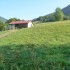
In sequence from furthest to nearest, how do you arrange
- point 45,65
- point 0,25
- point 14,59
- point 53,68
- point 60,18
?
point 60,18, point 0,25, point 14,59, point 45,65, point 53,68

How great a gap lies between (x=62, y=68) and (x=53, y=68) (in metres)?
0.34

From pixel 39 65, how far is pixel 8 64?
136 cm

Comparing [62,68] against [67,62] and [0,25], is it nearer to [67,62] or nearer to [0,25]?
[67,62]

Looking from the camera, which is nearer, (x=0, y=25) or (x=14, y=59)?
(x=14, y=59)

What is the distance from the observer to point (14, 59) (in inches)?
409

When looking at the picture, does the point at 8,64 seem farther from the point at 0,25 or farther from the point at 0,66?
the point at 0,25

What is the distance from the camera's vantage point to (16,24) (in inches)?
3452

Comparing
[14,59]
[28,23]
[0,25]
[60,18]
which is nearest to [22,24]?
[28,23]

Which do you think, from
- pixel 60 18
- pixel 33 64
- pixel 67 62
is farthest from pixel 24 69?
pixel 60 18

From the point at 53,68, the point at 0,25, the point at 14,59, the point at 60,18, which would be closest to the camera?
the point at 53,68

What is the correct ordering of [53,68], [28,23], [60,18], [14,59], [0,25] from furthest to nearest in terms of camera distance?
[60,18]
[28,23]
[0,25]
[14,59]
[53,68]

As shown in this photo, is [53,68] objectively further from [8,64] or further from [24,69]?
[8,64]

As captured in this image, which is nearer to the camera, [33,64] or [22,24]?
[33,64]

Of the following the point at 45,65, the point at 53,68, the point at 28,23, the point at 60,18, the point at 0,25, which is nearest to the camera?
the point at 53,68
